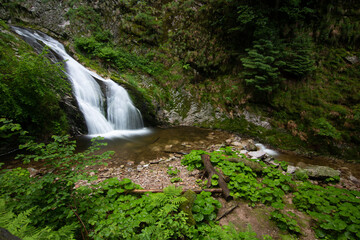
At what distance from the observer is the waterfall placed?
714 centimetres

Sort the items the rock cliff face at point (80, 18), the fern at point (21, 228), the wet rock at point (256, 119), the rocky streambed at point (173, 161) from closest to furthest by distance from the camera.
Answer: the fern at point (21, 228), the rocky streambed at point (173, 161), the wet rock at point (256, 119), the rock cliff face at point (80, 18)

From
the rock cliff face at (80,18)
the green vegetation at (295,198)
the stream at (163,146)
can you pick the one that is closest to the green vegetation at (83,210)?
the green vegetation at (295,198)

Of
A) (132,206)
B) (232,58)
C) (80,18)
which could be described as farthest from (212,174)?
(80,18)

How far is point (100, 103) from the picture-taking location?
7.87m

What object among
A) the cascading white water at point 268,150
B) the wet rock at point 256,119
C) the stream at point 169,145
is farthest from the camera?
the wet rock at point 256,119

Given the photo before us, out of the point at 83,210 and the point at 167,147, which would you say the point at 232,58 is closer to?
the point at 167,147

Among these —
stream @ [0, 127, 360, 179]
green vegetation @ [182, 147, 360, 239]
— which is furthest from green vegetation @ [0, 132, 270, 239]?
stream @ [0, 127, 360, 179]

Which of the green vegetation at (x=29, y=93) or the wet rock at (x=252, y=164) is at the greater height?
the green vegetation at (x=29, y=93)

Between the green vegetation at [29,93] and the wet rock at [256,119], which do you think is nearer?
the green vegetation at [29,93]

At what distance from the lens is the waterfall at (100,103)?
714cm

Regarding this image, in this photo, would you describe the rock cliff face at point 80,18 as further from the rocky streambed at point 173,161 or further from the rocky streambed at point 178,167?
the rocky streambed at point 178,167

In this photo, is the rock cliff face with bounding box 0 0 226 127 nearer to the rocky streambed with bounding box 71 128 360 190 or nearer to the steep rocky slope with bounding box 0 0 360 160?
the steep rocky slope with bounding box 0 0 360 160

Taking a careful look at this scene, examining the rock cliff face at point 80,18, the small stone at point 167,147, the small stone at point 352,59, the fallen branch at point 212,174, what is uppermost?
the rock cliff face at point 80,18

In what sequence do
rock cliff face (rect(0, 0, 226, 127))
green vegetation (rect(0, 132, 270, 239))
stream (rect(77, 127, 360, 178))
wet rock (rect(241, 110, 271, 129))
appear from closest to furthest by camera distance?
green vegetation (rect(0, 132, 270, 239)) → stream (rect(77, 127, 360, 178)) → wet rock (rect(241, 110, 271, 129)) → rock cliff face (rect(0, 0, 226, 127))
